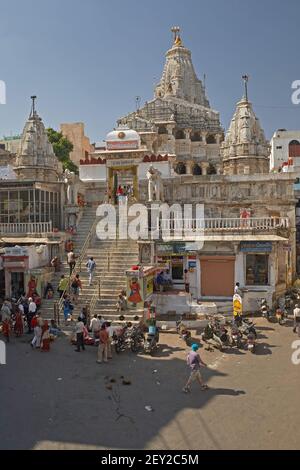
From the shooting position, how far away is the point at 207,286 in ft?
62.1

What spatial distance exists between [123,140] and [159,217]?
6.65 m

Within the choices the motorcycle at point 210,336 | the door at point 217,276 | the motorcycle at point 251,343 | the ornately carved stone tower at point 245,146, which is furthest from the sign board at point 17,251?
the ornately carved stone tower at point 245,146

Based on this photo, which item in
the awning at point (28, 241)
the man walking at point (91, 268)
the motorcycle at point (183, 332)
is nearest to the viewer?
the motorcycle at point (183, 332)

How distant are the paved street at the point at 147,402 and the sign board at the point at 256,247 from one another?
585 cm

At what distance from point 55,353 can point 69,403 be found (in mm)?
3691

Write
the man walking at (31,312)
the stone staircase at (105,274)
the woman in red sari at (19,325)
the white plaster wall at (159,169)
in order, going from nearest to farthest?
the woman in red sari at (19,325)
the man walking at (31,312)
the stone staircase at (105,274)
the white plaster wall at (159,169)

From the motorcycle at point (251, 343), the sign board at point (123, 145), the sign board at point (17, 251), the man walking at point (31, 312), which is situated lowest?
the motorcycle at point (251, 343)

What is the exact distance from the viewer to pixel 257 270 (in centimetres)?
1877

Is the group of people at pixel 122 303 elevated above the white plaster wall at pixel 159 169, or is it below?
below

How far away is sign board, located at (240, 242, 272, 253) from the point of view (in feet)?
60.2

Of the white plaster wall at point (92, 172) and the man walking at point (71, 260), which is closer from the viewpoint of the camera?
the man walking at point (71, 260)

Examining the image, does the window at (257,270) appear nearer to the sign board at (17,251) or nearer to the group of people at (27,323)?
the group of people at (27,323)

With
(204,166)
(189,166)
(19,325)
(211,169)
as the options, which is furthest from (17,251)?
(211,169)

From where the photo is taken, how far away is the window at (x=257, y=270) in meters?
18.7
